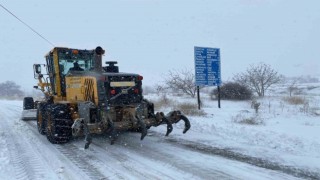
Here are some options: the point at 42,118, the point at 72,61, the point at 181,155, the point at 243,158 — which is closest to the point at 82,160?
the point at 181,155

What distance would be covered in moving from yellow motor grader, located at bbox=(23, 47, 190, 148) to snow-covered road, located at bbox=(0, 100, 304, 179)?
438 millimetres

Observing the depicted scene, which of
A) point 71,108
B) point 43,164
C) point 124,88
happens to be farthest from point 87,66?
point 43,164

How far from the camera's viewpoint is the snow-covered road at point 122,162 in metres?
6.30

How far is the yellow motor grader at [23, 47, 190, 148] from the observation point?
27.5 ft

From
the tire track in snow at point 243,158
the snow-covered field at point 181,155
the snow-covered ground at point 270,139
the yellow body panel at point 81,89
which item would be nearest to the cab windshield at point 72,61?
the yellow body panel at point 81,89

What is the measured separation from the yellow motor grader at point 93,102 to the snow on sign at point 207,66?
701 centimetres

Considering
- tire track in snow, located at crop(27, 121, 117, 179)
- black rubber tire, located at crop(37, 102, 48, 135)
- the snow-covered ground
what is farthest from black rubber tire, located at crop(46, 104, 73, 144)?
the snow-covered ground

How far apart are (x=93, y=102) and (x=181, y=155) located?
8.48ft

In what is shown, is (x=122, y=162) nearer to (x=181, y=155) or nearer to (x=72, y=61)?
(x=181, y=155)

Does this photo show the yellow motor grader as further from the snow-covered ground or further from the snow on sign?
the snow on sign

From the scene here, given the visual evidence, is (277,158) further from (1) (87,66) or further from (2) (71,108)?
(1) (87,66)

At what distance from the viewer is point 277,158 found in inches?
285

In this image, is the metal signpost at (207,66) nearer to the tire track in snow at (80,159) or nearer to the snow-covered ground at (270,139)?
the snow-covered ground at (270,139)

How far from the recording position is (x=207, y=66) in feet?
57.6
